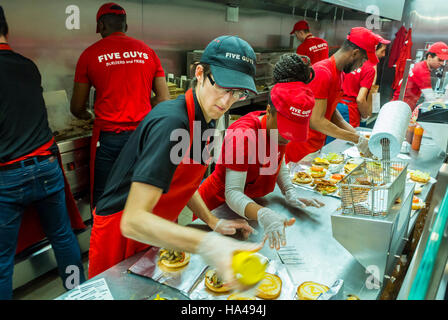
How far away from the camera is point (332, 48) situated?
23.0 feet

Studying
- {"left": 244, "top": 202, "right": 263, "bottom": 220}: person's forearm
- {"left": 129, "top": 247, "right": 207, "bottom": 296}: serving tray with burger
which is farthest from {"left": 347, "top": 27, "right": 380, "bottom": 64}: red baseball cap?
{"left": 129, "top": 247, "right": 207, "bottom": 296}: serving tray with burger

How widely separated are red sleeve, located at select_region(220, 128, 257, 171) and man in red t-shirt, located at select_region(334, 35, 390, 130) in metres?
2.93

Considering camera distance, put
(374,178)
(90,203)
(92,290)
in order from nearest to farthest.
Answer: (92,290), (374,178), (90,203)

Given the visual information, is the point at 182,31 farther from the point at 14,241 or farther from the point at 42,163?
the point at 14,241

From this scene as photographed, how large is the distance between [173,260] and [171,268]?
1.2 inches

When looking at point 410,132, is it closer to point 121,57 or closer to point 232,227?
point 232,227

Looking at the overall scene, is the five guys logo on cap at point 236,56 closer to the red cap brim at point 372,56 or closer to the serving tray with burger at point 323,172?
the serving tray with burger at point 323,172

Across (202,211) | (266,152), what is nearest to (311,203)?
(266,152)

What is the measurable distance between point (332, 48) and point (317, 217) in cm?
602

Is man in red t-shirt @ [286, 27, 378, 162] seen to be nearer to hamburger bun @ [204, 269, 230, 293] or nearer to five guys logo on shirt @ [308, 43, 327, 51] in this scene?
hamburger bun @ [204, 269, 230, 293]

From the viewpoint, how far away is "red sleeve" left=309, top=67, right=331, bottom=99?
261 cm

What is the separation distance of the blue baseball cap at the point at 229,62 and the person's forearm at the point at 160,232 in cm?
49

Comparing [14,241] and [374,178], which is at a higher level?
[374,178]
